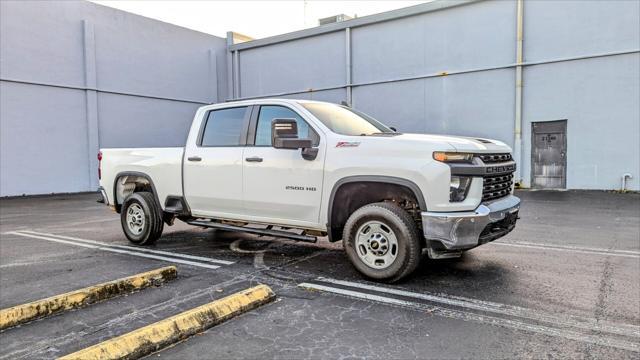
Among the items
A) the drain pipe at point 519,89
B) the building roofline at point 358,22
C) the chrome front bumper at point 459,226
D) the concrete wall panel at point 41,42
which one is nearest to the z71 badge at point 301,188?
the chrome front bumper at point 459,226

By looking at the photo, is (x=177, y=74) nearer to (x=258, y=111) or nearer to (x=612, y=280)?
(x=258, y=111)

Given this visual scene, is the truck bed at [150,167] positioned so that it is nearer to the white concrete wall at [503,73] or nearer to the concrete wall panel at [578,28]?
the white concrete wall at [503,73]

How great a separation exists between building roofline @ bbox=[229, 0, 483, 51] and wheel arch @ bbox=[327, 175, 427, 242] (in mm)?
14816

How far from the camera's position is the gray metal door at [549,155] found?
1606 centimetres

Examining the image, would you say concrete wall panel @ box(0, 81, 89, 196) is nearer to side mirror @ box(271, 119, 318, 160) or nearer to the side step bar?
the side step bar

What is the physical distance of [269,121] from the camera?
19.1ft

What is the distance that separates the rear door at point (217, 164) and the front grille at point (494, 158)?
294 cm

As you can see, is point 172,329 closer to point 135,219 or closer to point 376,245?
point 376,245

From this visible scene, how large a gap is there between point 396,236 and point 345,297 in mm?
819

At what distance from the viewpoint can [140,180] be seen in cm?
730

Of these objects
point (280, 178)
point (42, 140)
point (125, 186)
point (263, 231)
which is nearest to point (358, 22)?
point (42, 140)

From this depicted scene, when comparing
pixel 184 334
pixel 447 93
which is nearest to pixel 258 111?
pixel 184 334

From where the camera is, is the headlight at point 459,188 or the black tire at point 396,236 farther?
the black tire at point 396,236

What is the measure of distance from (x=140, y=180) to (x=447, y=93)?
542 inches
